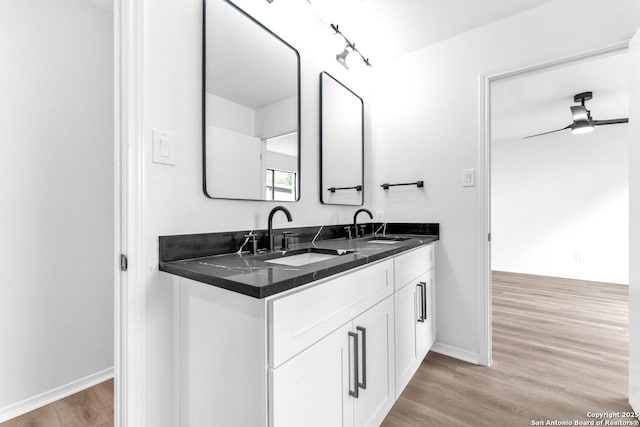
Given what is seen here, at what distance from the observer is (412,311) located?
5.48 feet

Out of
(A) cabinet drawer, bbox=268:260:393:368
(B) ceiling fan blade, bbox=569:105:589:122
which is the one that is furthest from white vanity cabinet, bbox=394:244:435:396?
(B) ceiling fan blade, bbox=569:105:589:122

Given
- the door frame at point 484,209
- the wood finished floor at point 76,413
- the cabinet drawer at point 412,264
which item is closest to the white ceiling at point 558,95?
the door frame at point 484,209

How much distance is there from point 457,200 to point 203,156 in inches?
68.1

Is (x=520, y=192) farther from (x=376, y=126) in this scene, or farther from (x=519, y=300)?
(x=376, y=126)

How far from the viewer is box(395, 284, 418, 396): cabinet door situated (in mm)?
1481

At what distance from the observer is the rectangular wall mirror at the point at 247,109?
1.26m

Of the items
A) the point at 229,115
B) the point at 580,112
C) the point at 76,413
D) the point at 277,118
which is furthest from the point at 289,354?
the point at 580,112

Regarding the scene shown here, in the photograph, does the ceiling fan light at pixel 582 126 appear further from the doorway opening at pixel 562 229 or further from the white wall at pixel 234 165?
the white wall at pixel 234 165

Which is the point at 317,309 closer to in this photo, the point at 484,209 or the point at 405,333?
the point at 405,333

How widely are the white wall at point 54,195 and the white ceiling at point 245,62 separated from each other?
104 cm

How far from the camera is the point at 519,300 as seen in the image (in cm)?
325

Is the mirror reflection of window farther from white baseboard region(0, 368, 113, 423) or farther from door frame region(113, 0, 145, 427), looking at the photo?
white baseboard region(0, 368, 113, 423)

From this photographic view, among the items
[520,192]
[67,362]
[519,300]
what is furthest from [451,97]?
[520,192]

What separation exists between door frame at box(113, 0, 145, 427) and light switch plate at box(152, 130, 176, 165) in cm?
5
